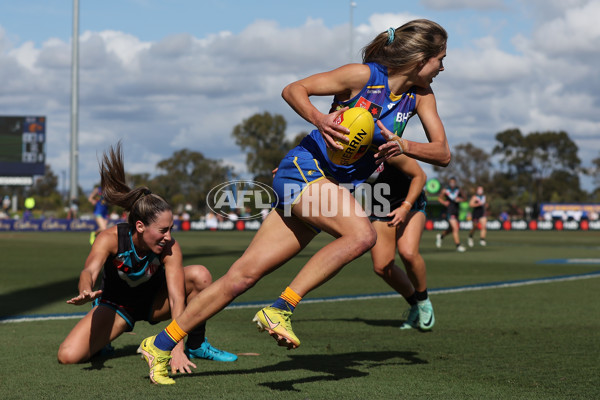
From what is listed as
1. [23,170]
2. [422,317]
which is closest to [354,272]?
[422,317]

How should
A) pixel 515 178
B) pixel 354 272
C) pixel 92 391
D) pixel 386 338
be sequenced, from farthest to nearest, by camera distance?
1. pixel 515 178
2. pixel 354 272
3. pixel 386 338
4. pixel 92 391

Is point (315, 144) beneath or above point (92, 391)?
above

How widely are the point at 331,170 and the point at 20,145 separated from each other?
52566 mm

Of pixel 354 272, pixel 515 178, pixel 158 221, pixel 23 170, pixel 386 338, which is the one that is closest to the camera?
pixel 158 221

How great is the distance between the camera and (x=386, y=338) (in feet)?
22.3

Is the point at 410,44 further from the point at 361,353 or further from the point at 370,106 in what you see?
the point at 361,353

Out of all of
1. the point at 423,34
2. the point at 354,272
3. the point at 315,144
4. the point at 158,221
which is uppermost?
the point at 423,34

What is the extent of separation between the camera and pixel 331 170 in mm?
4605

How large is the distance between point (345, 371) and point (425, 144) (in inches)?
67.2

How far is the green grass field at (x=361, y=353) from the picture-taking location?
4.58m

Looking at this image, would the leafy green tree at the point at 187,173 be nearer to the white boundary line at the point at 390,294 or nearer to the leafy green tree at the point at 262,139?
the leafy green tree at the point at 262,139

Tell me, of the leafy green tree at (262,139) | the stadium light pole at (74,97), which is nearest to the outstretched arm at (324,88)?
the stadium light pole at (74,97)

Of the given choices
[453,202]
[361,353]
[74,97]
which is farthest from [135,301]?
[74,97]

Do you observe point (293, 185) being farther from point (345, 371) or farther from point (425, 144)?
point (345, 371)
